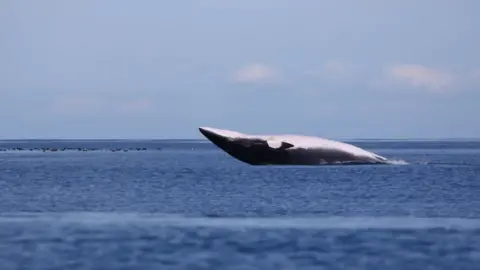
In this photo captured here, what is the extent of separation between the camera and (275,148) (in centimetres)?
7569

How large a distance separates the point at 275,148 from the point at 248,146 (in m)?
2.47

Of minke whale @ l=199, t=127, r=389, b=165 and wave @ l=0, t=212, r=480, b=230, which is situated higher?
minke whale @ l=199, t=127, r=389, b=165

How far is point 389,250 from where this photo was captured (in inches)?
1280

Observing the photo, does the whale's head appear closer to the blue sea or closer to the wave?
the blue sea

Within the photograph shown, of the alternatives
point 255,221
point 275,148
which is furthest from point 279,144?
point 255,221

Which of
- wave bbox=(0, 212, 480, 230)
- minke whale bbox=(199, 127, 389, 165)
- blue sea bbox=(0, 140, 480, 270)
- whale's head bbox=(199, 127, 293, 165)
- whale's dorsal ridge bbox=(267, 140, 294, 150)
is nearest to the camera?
blue sea bbox=(0, 140, 480, 270)

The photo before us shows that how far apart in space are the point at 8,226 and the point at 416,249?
18.2 m

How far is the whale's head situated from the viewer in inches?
2908

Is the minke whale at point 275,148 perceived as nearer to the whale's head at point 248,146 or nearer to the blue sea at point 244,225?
the whale's head at point 248,146

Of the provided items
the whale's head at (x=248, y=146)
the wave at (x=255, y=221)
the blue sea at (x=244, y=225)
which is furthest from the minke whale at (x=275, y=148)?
the wave at (x=255, y=221)

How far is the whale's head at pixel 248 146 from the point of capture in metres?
73.9

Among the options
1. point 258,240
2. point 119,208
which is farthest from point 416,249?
point 119,208

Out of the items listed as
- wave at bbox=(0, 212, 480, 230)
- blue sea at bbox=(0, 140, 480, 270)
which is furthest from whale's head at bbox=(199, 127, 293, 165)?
wave at bbox=(0, 212, 480, 230)

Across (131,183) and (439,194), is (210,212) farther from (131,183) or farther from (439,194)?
(131,183)
